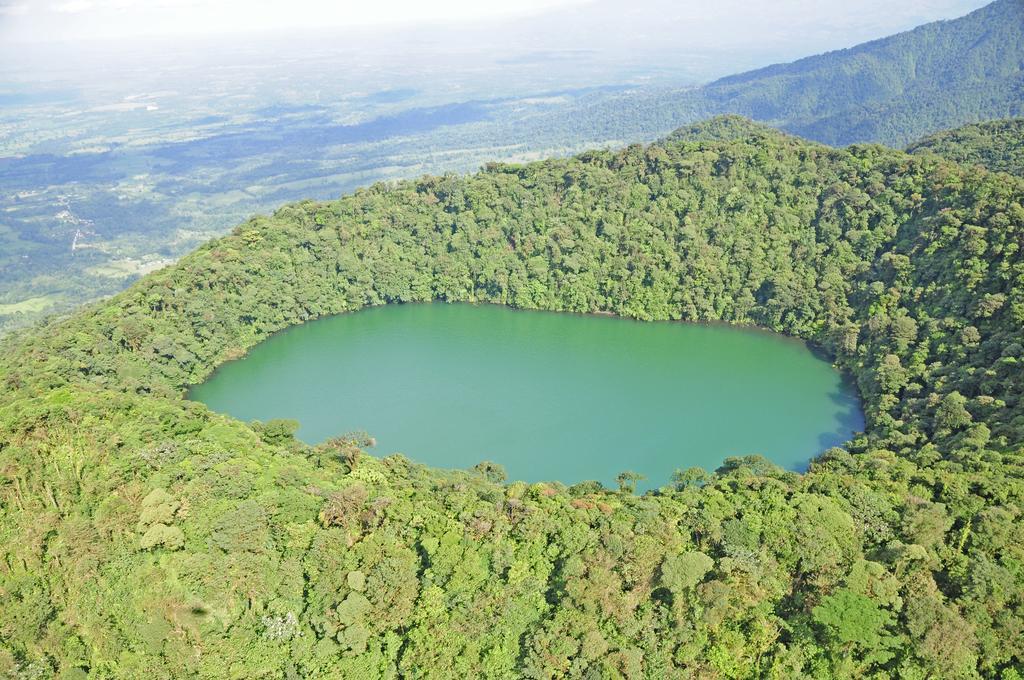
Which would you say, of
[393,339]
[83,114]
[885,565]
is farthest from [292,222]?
[83,114]

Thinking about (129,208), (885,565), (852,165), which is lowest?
(129,208)

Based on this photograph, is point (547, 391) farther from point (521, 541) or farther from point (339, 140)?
point (339, 140)

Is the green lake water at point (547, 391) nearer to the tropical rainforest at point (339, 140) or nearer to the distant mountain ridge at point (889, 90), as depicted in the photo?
the tropical rainforest at point (339, 140)

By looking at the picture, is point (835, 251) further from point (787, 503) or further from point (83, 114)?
point (83, 114)

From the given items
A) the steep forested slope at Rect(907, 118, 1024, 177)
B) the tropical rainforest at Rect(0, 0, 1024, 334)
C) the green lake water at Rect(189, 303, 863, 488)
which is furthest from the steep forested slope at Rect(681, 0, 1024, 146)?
the green lake water at Rect(189, 303, 863, 488)

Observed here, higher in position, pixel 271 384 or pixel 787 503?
pixel 787 503
